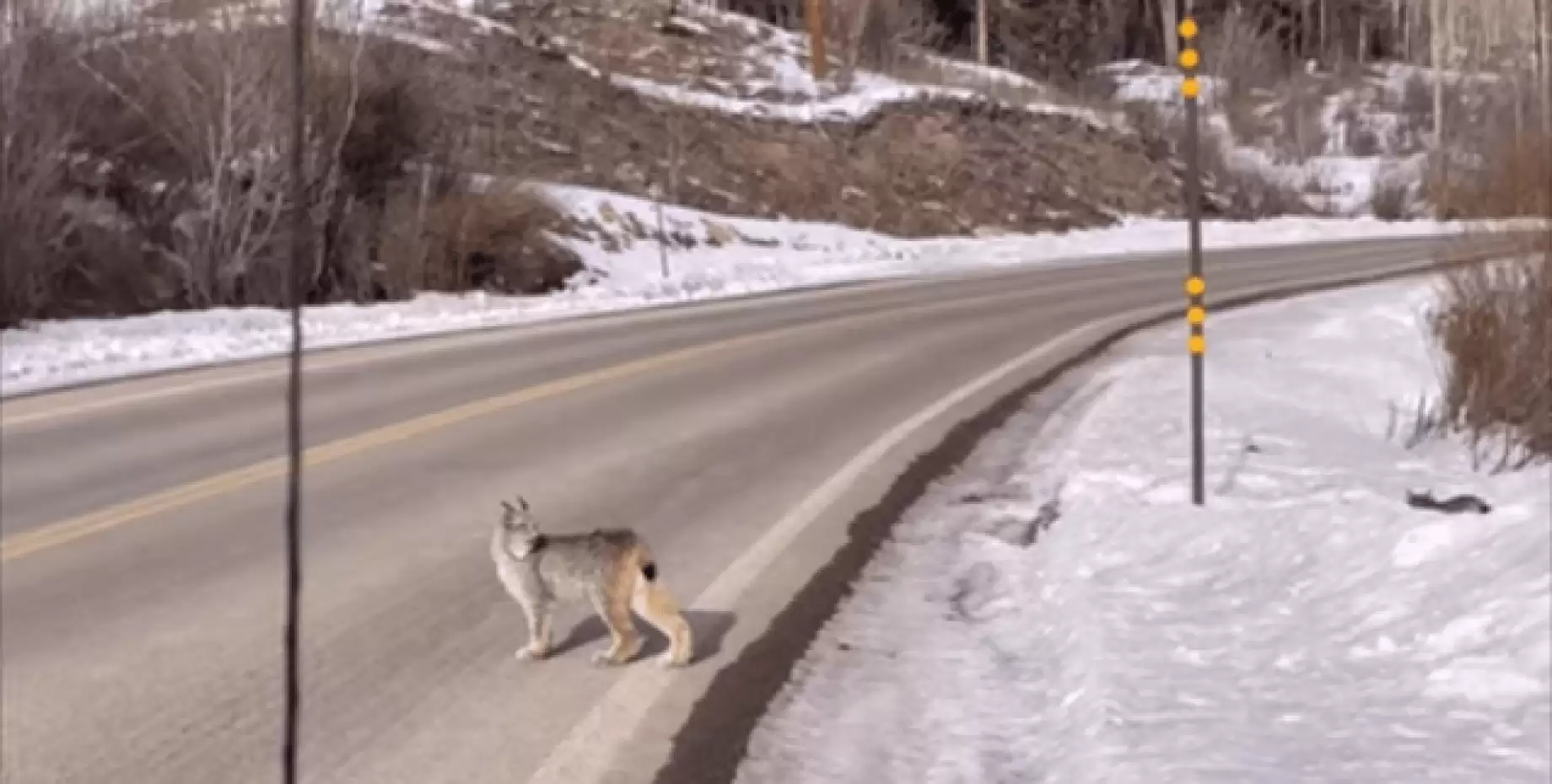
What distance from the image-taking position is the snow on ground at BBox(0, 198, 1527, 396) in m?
16.2

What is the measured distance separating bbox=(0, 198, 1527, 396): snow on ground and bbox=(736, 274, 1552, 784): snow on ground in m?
2.37

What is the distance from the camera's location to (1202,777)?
5.02m

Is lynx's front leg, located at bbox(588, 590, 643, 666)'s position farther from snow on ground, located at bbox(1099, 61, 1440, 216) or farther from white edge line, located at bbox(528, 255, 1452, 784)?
snow on ground, located at bbox(1099, 61, 1440, 216)

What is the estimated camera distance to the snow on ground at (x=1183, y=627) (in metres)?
5.30

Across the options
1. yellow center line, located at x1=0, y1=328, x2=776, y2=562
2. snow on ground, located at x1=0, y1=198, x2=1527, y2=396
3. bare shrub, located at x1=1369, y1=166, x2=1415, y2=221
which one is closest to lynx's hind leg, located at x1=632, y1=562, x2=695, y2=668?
snow on ground, located at x1=0, y1=198, x2=1527, y2=396

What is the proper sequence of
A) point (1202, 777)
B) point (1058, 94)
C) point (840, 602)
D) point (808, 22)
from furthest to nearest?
1. point (1058, 94)
2. point (808, 22)
3. point (840, 602)
4. point (1202, 777)

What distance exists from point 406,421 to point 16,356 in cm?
583

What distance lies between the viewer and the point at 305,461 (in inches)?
397

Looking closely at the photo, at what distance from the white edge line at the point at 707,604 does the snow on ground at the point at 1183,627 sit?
426 millimetres

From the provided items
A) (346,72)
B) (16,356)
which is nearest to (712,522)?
(16,356)

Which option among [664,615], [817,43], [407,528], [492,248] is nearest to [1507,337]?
[407,528]

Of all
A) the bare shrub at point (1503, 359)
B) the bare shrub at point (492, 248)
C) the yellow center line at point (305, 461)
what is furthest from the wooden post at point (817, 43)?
the bare shrub at point (1503, 359)

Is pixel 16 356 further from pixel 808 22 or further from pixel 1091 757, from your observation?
pixel 808 22

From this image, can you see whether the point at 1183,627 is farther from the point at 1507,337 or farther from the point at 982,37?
the point at 982,37
